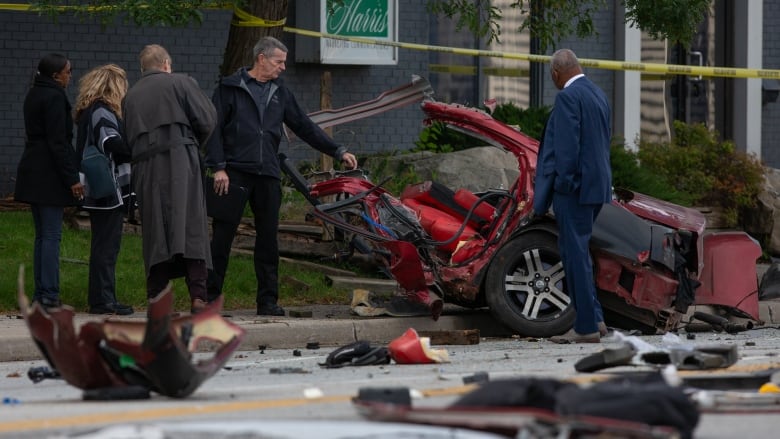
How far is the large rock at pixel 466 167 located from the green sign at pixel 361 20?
219cm

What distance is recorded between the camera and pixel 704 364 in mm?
7594

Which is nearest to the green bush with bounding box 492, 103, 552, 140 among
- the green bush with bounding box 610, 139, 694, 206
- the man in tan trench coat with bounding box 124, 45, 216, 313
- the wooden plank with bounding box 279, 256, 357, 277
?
the green bush with bounding box 610, 139, 694, 206

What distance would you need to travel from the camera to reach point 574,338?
10.3 metres

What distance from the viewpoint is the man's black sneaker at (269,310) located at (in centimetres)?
1112

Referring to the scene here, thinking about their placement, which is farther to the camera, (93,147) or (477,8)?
(477,8)

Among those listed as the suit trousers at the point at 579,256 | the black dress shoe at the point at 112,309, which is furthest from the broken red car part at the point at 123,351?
the black dress shoe at the point at 112,309

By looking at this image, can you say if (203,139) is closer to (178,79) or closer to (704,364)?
(178,79)

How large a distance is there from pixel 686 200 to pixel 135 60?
19.9ft

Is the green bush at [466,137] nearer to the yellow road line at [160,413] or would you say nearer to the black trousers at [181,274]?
the black trousers at [181,274]

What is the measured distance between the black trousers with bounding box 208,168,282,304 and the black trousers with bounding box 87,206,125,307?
697 millimetres

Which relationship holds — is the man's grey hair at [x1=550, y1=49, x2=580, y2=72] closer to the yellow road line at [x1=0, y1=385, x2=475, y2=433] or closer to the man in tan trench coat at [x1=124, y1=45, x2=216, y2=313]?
the man in tan trench coat at [x1=124, y1=45, x2=216, y2=313]

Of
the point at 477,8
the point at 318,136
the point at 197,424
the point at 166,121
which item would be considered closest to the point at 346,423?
the point at 197,424

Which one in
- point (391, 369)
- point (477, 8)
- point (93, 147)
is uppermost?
point (477, 8)

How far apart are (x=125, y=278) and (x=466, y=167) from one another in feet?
13.8
